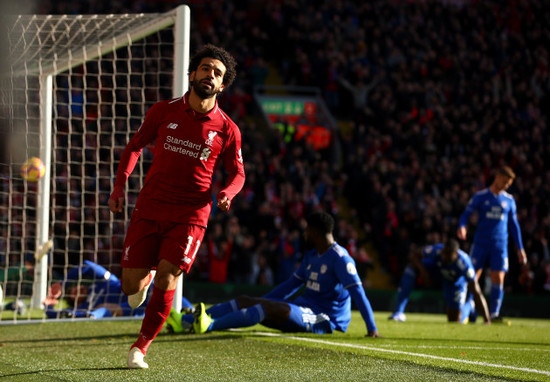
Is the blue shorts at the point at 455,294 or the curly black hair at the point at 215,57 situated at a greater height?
the curly black hair at the point at 215,57

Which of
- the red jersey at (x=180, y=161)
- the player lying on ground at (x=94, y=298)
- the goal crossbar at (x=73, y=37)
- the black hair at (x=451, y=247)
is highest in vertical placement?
the goal crossbar at (x=73, y=37)

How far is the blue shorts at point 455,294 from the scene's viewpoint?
11648mm

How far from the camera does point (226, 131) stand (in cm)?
577

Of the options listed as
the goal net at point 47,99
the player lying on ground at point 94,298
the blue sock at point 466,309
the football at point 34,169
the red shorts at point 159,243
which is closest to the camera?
the red shorts at point 159,243

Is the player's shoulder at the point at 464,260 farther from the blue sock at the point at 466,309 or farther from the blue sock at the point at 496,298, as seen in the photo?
the blue sock at the point at 466,309

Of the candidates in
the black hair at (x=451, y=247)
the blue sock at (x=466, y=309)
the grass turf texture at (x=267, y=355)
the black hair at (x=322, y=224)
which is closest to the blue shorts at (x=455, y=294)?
the blue sock at (x=466, y=309)

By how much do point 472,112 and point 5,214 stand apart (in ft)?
46.1

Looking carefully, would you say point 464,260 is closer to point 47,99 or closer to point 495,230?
point 495,230

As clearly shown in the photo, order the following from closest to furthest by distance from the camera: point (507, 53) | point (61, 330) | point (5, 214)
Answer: point (61, 330)
point (5, 214)
point (507, 53)

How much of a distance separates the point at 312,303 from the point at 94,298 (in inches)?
120

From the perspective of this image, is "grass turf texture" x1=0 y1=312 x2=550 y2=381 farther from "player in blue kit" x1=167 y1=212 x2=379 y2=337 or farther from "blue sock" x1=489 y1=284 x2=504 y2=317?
"blue sock" x1=489 y1=284 x2=504 y2=317

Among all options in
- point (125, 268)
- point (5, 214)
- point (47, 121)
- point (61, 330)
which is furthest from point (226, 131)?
point (5, 214)

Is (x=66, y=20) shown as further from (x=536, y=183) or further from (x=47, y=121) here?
(x=536, y=183)

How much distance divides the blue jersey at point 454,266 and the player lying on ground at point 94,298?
3.82 m
